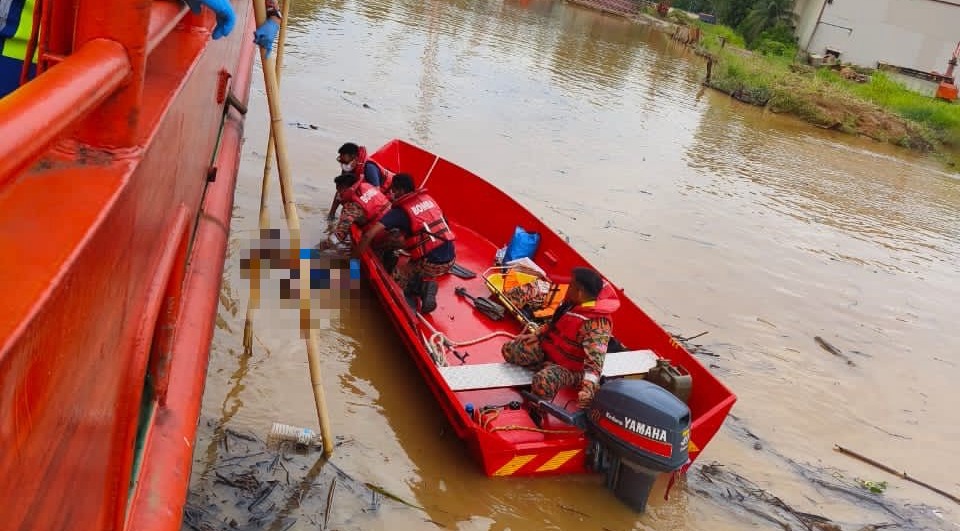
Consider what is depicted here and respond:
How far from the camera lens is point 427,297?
588 centimetres

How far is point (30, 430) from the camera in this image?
1.06 meters

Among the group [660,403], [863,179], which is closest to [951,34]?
[863,179]

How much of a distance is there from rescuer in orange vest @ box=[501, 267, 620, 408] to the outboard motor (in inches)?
11.1

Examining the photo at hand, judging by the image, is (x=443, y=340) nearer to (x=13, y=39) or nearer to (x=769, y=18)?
(x=13, y=39)

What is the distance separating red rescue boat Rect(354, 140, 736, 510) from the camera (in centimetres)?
416

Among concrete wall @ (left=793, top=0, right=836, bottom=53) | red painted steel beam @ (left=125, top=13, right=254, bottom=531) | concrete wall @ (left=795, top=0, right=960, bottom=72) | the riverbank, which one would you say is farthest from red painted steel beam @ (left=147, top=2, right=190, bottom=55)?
concrete wall @ (left=793, top=0, right=836, bottom=53)

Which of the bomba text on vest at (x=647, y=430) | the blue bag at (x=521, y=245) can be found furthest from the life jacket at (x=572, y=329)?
the blue bag at (x=521, y=245)

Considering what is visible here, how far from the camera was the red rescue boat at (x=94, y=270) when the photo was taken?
0.98 meters

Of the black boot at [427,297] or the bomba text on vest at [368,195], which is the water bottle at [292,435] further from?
the bomba text on vest at [368,195]

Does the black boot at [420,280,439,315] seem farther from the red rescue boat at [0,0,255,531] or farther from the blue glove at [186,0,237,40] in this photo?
the blue glove at [186,0,237,40]

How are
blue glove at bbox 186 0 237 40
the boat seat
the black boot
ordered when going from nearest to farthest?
blue glove at bbox 186 0 237 40
the boat seat
the black boot

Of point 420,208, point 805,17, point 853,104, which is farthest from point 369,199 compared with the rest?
point 805,17

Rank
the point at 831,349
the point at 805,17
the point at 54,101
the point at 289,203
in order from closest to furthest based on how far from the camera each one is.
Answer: the point at 54,101
the point at 289,203
the point at 831,349
the point at 805,17

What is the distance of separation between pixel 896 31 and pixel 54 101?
3680cm
